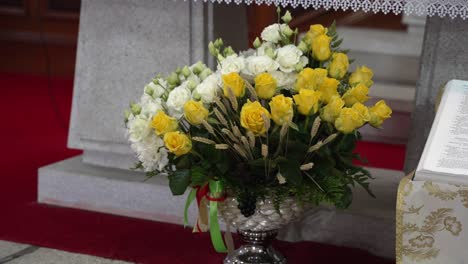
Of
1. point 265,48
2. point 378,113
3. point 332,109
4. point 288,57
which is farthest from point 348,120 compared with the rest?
point 265,48

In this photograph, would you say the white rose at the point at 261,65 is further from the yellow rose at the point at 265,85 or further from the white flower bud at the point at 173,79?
the white flower bud at the point at 173,79

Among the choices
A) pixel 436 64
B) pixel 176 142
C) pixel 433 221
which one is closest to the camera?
pixel 433 221

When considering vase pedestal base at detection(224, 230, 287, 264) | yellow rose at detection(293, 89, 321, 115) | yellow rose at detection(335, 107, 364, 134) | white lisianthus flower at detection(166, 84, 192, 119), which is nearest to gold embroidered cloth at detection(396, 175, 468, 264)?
yellow rose at detection(335, 107, 364, 134)

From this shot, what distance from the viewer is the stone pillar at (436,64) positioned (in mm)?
3254

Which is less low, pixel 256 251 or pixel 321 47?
pixel 321 47

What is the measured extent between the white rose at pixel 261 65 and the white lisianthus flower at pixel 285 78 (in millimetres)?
22

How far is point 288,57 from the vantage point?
2566mm

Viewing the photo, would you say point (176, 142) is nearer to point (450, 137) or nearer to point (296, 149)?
point (296, 149)

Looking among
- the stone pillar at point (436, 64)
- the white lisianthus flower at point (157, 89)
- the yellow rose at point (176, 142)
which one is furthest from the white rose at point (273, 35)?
the stone pillar at point (436, 64)

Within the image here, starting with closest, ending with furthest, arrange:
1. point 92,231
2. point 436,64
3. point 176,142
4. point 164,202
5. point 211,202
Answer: point 176,142 → point 211,202 → point 436,64 → point 92,231 → point 164,202

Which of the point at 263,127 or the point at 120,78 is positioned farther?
the point at 120,78

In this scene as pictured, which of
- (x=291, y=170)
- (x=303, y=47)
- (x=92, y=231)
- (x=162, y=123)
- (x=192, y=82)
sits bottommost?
(x=92, y=231)

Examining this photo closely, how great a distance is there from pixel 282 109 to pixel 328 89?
19 cm

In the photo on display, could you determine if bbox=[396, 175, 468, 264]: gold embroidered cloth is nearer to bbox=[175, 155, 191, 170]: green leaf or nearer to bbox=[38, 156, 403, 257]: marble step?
bbox=[175, 155, 191, 170]: green leaf
